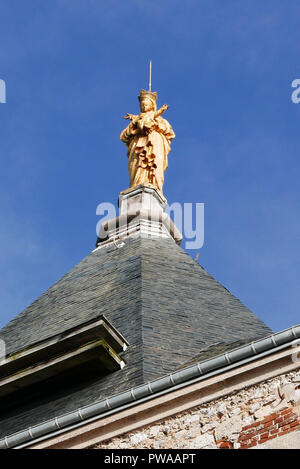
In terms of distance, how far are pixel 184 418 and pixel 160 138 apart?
451 inches

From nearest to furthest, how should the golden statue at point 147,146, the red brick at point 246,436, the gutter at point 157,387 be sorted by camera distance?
the red brick at point 246,436 → the gutter at point 157,387 → the golden statue at point 147,146

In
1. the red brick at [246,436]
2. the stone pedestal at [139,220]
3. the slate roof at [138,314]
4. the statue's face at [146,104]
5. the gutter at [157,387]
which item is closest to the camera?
the red brick at [246,436]

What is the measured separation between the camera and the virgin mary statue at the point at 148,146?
20.4 m

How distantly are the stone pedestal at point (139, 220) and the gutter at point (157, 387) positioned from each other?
817cm

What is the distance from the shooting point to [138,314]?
44.0ft

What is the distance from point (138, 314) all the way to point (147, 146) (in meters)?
7.53

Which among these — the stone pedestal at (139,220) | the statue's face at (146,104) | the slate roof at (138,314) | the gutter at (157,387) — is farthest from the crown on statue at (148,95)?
the gutter at (157,387)

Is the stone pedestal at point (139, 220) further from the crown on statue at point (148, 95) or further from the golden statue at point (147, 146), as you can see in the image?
the crown on statue at point (148, 95)

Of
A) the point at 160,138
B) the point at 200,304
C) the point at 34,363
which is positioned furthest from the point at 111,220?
the point at 34,363

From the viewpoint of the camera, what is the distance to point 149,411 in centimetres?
974

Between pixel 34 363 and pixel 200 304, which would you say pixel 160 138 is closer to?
pixel 200 304

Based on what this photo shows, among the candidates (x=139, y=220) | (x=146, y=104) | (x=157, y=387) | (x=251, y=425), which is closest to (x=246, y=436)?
(x=251, y=425)

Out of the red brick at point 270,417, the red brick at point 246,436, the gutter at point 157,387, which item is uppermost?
the gutter at point 157,387

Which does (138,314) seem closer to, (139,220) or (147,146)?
(139,220)
